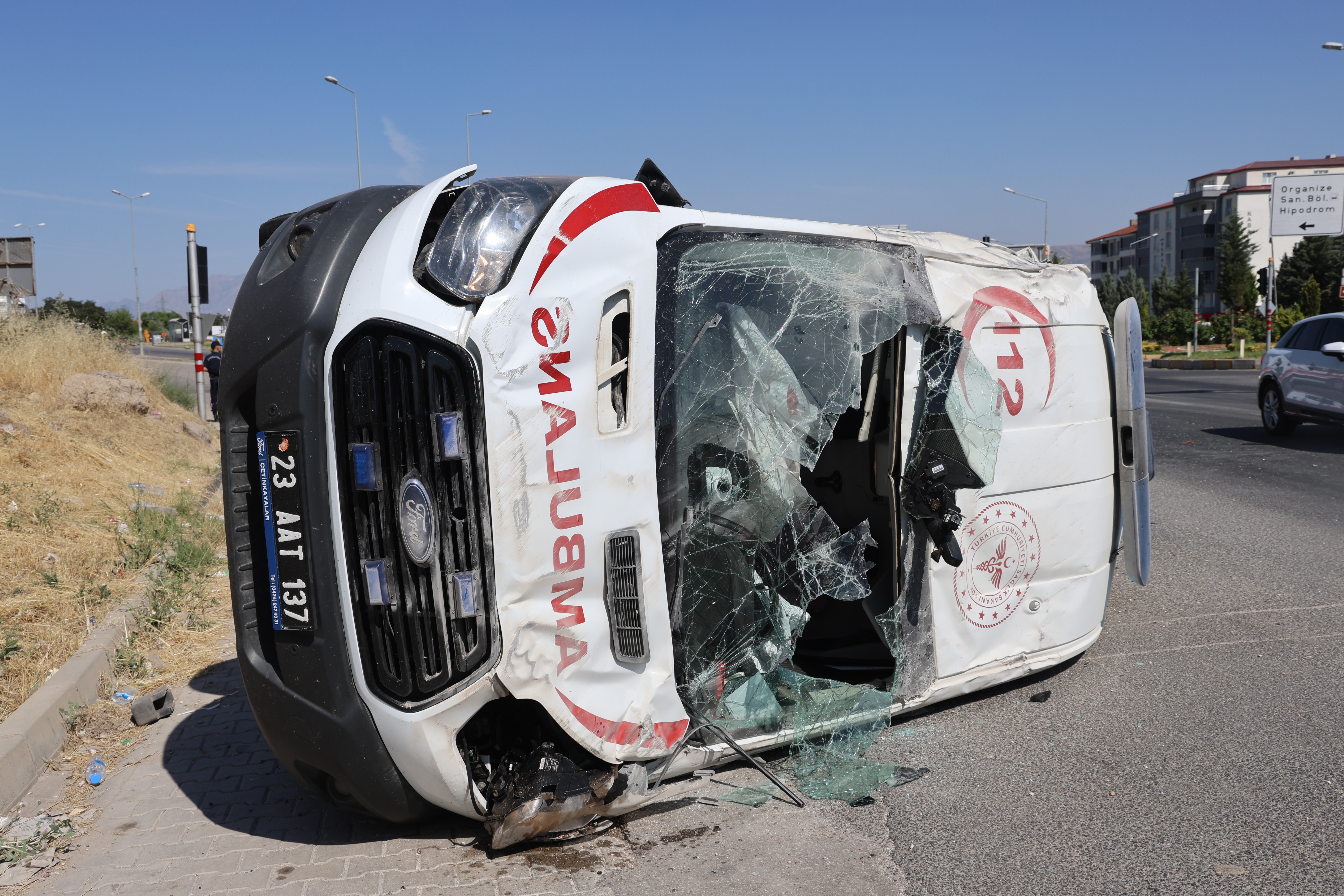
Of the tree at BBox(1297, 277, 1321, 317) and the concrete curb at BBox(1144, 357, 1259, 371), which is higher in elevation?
the tree at BBox(1297, 277, 1321, 317)

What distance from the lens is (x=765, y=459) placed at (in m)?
3.49

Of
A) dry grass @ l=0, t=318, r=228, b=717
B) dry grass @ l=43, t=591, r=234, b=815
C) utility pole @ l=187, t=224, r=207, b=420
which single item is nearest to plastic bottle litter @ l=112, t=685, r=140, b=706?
dry grass @ l=43, t=591, r=234, b=815

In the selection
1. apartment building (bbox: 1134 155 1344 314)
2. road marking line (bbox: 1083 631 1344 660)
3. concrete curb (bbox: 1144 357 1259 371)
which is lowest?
road marking line (bbox: 1083 631 1344 660)

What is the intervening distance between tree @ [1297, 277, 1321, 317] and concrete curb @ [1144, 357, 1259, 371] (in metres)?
9.63

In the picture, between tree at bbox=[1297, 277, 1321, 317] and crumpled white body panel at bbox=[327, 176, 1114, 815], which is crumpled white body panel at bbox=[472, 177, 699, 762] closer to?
crumpled white body panel at bbox=[327, 176, 1114, 815]

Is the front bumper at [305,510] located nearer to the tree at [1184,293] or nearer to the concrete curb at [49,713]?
the concrete curb at [49,713]

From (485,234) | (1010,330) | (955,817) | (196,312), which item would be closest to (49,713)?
(485,234)

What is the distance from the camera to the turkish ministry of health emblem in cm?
393

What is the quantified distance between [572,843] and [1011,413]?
2403 mm

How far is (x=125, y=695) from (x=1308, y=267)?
200ft

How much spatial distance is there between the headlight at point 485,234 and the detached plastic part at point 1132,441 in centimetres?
275

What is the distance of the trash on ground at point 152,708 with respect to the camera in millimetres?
4359

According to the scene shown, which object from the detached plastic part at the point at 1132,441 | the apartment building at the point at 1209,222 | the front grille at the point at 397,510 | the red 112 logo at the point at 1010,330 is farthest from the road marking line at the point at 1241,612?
the apartment building at the point at 1209,222

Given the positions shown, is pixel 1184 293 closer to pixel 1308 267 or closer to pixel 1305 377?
pixel 1308 267
